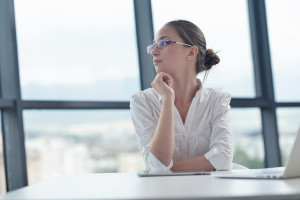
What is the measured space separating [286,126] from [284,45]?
0.70 m

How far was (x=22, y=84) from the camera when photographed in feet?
8.89

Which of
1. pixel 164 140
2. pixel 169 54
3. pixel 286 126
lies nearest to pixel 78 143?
pixel 169 54

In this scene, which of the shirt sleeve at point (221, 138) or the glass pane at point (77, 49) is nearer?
the shirt sleeve at point (221, 138)

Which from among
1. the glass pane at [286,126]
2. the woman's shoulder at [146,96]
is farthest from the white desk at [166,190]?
the glass pane at [286,126]

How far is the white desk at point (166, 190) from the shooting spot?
92cm

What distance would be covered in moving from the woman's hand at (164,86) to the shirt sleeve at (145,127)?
11 cm

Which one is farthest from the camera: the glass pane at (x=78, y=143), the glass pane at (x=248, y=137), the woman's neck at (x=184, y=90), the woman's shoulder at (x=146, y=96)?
the glass pane at (x=248, y=137)

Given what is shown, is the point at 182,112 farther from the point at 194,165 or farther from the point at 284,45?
the point at 284,45

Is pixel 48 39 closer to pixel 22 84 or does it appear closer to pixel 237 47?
pixel 22 84

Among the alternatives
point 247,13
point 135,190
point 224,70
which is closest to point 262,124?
point 224,70

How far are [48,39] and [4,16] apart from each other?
1.14 ft

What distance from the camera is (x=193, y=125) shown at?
2.21 meters

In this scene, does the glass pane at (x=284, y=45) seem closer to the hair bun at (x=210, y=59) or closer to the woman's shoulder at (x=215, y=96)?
the hair bun at (x=210, y=59)

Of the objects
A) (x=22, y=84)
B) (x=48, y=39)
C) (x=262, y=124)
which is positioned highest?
(x=48, y=39)
